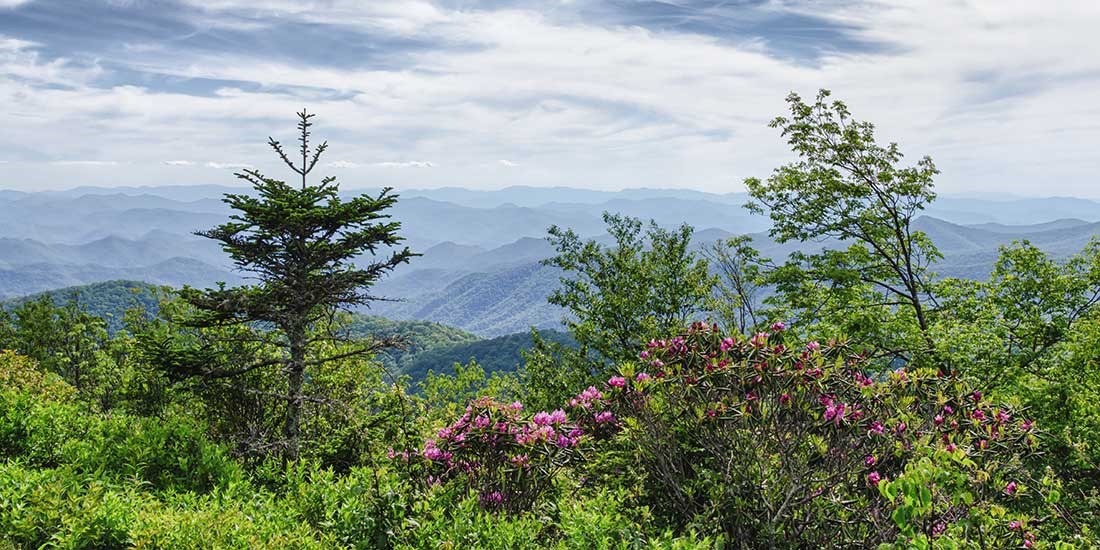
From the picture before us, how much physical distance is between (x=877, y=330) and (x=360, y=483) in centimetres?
1361

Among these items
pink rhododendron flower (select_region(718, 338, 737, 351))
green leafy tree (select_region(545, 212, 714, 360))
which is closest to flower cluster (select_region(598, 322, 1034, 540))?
pink rhododendron flower (select_region(718, 338, 737, 351))

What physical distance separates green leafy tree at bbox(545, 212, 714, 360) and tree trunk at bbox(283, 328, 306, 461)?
812cm

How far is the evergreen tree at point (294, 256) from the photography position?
8992 millimetres

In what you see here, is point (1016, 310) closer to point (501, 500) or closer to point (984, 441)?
point (984, 441)

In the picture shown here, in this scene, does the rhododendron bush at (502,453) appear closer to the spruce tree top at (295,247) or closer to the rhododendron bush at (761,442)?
the rhododendron bush at (761,442)

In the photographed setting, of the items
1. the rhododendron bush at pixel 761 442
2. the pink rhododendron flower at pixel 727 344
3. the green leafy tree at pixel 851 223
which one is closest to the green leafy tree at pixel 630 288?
the green leafy tree at pixel 851 223

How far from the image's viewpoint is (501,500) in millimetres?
4898

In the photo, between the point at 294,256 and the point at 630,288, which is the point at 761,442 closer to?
the point at 294,256

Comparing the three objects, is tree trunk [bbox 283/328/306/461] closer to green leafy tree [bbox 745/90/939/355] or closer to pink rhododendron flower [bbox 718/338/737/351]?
pink rhododendron flower [bbox 718/338/737/351]

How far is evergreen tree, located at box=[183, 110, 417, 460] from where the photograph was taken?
899 centimetres

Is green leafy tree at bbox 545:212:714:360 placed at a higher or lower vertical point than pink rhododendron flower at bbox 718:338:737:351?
lower

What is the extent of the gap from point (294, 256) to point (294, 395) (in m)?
2.15

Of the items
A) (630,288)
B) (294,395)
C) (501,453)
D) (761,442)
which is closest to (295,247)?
(294,395)

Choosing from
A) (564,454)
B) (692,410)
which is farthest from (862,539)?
(564,454)
